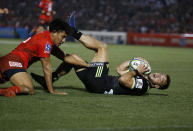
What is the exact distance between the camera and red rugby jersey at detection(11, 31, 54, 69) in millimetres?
7461

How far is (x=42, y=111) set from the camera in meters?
5.86

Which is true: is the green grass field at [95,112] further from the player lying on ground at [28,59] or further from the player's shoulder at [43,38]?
the player's shoulder at [43,38]

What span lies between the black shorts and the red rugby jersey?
0.88 meters

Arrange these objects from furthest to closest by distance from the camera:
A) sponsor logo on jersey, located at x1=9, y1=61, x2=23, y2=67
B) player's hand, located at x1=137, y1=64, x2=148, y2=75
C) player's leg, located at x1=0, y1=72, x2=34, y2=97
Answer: player's hand, located at x1=137, y1=64, x2=148, y2=75 → sponsor logo on jersey, located at x1=9, y1=61, x2=23, y2=67 → player's leg, located at x1=0, y1=72, x2=34, y2=97

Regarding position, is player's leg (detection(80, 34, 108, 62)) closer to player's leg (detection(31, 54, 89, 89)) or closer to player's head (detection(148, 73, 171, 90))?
player's leg (detection(31, 54, 89, 89))

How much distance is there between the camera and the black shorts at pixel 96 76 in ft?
25.8

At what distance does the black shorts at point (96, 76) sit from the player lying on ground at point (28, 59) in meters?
0.19

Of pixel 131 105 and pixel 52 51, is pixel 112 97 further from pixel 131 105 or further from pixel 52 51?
pixel 52 51

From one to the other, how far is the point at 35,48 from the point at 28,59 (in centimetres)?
27

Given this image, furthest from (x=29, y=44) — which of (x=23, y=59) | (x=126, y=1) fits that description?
(x=126, y=1)

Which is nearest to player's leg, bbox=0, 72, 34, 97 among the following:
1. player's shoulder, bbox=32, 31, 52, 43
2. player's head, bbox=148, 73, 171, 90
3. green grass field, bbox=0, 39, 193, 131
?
green grass field, bbox=0, 39, 193, 131

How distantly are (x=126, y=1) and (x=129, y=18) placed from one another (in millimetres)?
2024

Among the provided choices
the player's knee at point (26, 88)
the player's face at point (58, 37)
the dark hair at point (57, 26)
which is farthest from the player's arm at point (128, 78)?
the player's knee at point (26, 88)

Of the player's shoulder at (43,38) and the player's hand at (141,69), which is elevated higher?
the player's shoulder at (43,38)
